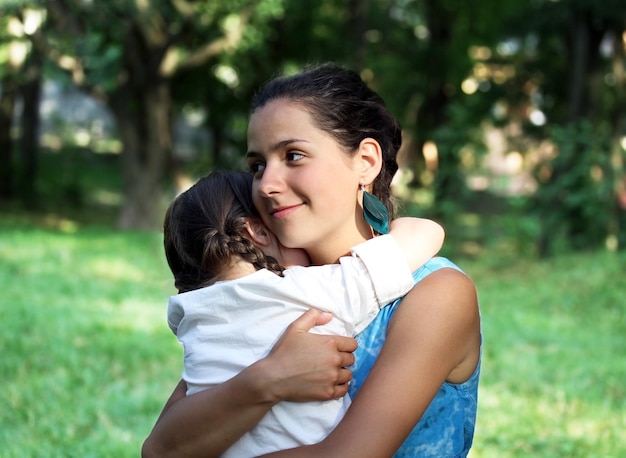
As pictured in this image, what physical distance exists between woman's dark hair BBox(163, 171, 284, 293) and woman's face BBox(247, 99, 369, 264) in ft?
0.29

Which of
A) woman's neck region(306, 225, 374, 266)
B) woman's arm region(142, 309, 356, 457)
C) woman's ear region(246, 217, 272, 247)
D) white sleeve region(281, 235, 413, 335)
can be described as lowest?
woman's arm region(142, 309, 356, 457)

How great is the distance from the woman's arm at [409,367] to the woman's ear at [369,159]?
0.29 metres

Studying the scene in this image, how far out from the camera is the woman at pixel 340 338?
73.5 inches

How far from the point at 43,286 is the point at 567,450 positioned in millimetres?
5292

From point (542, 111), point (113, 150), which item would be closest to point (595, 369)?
point (542, 111)

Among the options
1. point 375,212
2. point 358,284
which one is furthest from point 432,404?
point 375,212

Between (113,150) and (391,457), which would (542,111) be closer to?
(391,457)

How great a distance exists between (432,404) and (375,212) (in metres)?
0.44

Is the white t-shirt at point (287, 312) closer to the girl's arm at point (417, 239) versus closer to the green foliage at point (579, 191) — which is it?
the girl's arm at point (417, 239)

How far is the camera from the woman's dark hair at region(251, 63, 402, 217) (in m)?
2.09

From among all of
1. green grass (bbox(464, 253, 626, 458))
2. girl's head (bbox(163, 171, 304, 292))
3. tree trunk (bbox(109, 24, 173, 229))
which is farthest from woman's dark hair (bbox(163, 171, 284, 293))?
tree trunk (bbox(109, 24, 173, 229))

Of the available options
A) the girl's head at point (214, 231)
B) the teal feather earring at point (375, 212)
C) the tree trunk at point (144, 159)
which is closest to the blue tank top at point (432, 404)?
the teal feather earring at point (375, 212)

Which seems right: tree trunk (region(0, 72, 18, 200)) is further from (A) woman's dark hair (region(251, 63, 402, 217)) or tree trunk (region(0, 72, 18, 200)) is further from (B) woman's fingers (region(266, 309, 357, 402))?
(B) woman's fingers (region(266, 309, 357, 402))

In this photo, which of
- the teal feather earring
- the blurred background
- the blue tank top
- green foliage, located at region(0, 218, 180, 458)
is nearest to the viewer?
the blue tank top
